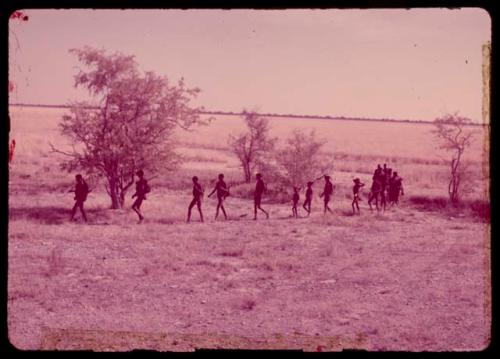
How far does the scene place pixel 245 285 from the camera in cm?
909

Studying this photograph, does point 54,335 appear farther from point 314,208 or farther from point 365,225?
point 314,208

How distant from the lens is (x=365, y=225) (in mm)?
15438

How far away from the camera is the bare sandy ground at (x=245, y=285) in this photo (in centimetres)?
647

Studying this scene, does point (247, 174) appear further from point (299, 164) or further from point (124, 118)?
point (124, 118)

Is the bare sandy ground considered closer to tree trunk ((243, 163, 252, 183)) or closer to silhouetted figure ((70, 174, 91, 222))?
silhouetted figure ((70, 174, 91, 222))

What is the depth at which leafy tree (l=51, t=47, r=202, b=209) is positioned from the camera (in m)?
17.0

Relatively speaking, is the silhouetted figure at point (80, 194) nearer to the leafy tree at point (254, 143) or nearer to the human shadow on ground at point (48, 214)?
the human shadow on ground at point (48, 214)

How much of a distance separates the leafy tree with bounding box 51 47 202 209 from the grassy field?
1.74m

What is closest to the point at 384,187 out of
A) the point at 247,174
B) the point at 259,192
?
the point at 259,192

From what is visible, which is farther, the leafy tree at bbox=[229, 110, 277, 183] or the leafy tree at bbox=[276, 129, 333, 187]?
the leafy tree at bbox=[229, 110, 277, 183]

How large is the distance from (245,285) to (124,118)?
10277 millimetres

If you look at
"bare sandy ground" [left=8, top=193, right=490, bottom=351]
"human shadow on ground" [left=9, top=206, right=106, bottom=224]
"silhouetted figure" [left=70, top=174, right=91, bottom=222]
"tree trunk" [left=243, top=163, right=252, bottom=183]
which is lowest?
"bare sandy ground" [left=8, top=193, right=490, bottom=351]

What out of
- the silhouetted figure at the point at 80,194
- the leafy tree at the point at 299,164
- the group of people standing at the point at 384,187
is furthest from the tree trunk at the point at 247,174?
the silhouetted figure at the point at 80,194

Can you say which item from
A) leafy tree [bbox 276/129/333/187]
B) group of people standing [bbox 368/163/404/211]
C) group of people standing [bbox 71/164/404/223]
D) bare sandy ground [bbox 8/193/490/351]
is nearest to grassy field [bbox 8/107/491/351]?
bare sandy ground [bbox 8/193/490/351]
